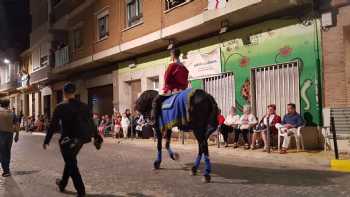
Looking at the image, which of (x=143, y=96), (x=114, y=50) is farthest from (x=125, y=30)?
(x=143, y=96)

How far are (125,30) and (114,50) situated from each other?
1.27 meters

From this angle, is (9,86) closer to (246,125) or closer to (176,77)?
(246,125)

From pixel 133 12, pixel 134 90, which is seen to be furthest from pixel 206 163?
pixel 134 90

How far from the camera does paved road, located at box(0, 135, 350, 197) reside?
752cm

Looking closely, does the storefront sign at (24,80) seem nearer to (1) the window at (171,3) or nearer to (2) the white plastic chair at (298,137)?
(1) the window at (171,3)

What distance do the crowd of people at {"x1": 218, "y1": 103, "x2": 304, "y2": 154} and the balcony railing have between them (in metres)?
19.1

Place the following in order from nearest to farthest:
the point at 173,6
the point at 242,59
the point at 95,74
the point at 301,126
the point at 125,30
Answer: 1. the point at 301,126
2. the point at 242,59
3. the point at 173,6
4. the point at 125,30
5. the point at 95,74

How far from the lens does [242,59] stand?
17.0 meters

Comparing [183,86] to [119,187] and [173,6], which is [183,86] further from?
[173,6]

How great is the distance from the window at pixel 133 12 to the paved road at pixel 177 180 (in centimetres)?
1270

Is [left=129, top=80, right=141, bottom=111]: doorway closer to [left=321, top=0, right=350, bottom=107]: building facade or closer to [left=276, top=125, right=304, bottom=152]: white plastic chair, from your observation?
[left=276, top=125, right=304, bottom=152]: white plastic chair

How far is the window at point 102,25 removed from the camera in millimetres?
26761

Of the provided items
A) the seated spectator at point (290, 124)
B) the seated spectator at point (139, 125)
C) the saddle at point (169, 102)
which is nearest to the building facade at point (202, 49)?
the seated spectator at point (290, 124)

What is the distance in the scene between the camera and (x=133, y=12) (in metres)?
24.0
